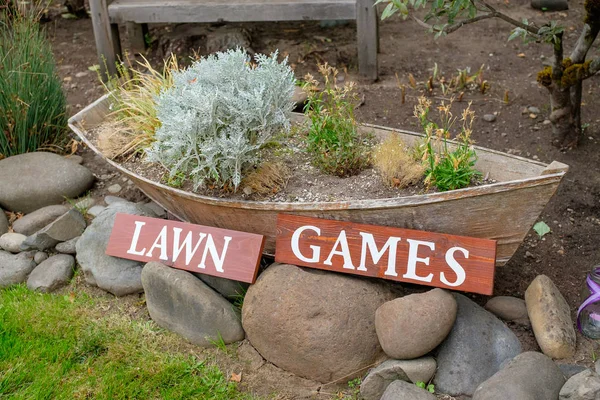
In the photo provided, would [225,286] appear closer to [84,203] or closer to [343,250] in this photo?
[343,250]

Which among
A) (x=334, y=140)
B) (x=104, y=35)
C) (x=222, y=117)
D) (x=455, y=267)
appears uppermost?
(x=222, y=117)

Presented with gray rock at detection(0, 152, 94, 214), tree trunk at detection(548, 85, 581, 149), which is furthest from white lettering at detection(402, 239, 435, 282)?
gray rock at detection(0, 152, 94, 214)

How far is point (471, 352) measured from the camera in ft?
10.8

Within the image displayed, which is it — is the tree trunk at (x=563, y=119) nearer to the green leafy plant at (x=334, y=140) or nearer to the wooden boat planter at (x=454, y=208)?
the wooden boat planter at (x=454, y=208)

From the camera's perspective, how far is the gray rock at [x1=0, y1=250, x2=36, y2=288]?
4.25m

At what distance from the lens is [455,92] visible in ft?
18.7

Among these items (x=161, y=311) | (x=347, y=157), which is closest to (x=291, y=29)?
(x=347, y=157)

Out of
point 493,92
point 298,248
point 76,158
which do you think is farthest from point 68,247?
point 493,92

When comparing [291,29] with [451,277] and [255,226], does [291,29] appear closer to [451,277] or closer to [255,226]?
[255,226]

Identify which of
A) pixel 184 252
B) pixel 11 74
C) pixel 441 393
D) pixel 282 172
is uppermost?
pixel 11 74

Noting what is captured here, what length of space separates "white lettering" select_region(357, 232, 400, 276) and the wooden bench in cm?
285

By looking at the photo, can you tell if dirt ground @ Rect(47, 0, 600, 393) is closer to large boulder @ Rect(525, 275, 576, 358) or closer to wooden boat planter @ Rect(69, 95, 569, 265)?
large boulder @ Rect(525, 275, 576, 358)

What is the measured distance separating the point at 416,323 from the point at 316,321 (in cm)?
48

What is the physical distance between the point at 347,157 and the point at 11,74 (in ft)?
8.06
